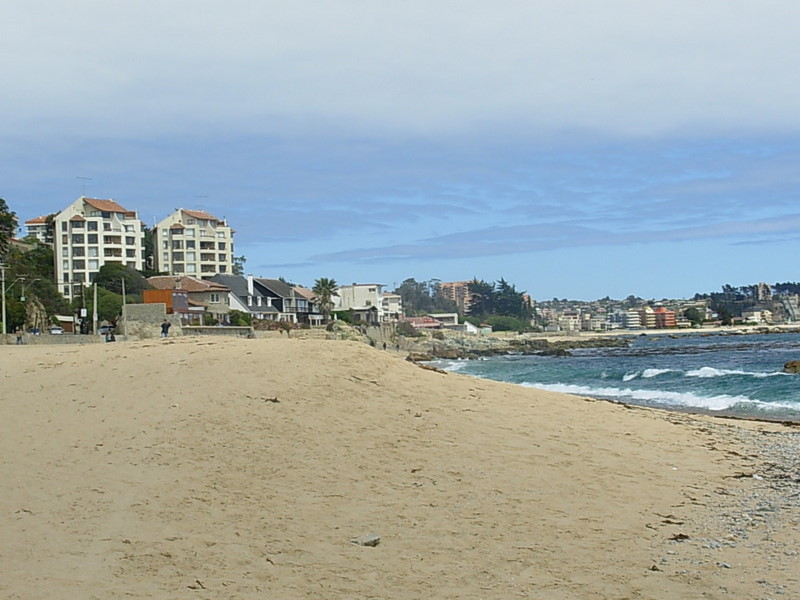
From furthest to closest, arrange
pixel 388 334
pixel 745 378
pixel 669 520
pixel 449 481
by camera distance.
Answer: pixel 388 334 < pixel 745 378 < pixel 449 481 < pixel 669 520

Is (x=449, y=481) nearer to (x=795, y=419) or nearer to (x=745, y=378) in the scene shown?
(x=795, y=419)

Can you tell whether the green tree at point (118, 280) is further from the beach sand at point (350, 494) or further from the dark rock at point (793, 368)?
the beach sand at point (350, 494)

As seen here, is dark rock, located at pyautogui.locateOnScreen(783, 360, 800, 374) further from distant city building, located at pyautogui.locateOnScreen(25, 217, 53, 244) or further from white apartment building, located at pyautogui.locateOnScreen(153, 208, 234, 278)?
distant city building, located at pyautogui.locateOnScreen(25, 217, 53, 244)

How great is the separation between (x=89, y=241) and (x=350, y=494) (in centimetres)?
7727

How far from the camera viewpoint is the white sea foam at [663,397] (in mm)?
25203

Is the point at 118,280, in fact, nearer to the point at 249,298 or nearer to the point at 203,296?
the point at 203,296

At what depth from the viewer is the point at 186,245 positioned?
88.0m

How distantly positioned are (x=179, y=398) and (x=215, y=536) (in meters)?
5.10

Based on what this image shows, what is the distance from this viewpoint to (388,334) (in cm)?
8594

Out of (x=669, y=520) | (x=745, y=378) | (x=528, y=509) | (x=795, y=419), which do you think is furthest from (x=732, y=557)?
(x=745, y=378)

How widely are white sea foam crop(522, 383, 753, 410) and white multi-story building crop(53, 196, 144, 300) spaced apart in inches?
2171

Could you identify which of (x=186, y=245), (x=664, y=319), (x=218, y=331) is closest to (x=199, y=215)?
(x=186, y=245)

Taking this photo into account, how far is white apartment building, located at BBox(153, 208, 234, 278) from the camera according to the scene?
→ 8800 cm

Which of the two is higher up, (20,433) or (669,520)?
(20,433)
